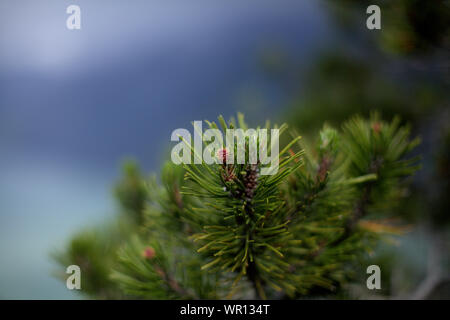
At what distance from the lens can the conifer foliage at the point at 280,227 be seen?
0.65 ft

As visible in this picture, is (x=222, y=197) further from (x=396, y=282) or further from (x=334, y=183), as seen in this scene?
(x=396, y=282)

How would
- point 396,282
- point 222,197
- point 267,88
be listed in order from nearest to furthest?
point 222,197 < point 396,282 < point 267,88

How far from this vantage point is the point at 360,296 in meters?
0.24

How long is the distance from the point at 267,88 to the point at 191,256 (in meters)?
1.29

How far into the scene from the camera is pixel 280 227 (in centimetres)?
20

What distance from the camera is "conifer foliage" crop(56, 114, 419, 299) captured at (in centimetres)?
20

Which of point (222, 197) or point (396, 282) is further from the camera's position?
point (396, 282)

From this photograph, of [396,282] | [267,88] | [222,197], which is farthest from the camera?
[267,88]

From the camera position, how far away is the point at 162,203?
228mm

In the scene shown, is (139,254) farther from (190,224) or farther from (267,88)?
(267,88)
